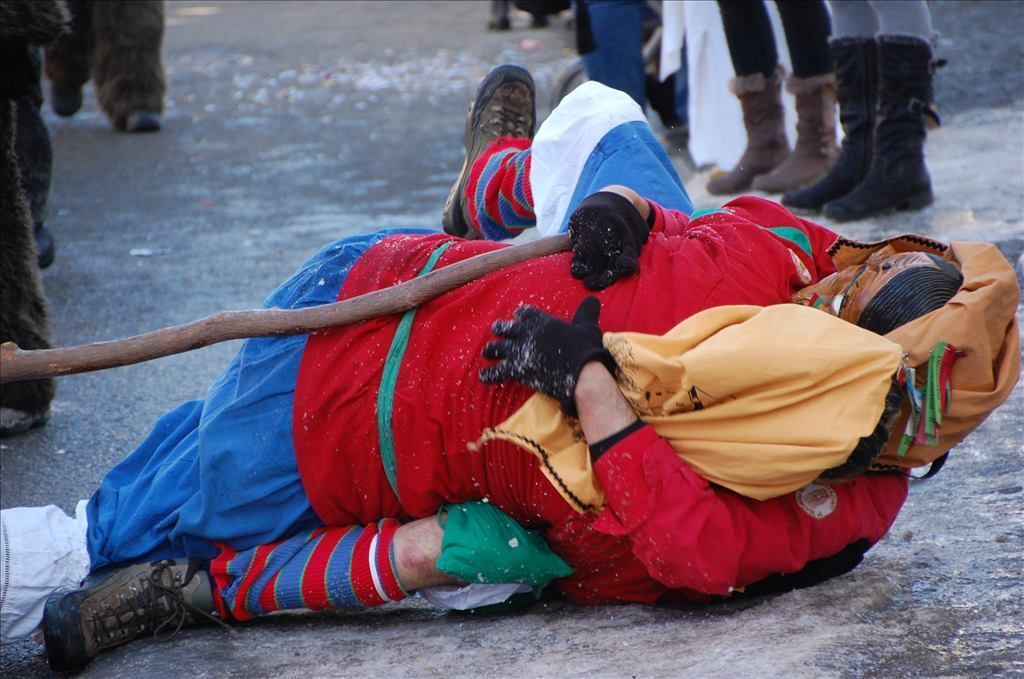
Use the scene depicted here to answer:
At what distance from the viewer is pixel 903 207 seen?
3.98 metres

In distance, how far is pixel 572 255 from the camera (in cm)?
213

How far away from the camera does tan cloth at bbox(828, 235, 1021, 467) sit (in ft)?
5.86

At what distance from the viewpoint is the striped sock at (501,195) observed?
9.38ft

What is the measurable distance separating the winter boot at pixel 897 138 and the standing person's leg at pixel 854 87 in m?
0.06

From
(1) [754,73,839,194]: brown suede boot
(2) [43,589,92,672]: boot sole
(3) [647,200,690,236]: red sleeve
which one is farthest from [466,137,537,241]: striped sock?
(1) [754,73,839,194]: brown suede boot

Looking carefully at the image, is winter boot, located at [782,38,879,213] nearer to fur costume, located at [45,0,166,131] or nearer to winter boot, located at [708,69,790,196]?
winter boot, located at [708,69,790,196]

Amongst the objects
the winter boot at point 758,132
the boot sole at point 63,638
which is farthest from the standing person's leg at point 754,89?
the boot sole at point 63,638

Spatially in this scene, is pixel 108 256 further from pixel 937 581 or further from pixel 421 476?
pixel 937 581

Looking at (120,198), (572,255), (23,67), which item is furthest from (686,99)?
(572,255)

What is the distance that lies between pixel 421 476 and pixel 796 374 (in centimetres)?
67

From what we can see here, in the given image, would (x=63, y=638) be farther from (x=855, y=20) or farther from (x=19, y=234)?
(x=855, y=20)

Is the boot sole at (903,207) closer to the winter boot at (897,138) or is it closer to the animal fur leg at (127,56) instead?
the winter boot at (897,138)

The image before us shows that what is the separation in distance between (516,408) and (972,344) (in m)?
0.71

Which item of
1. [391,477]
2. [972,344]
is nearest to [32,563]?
[391,477]
